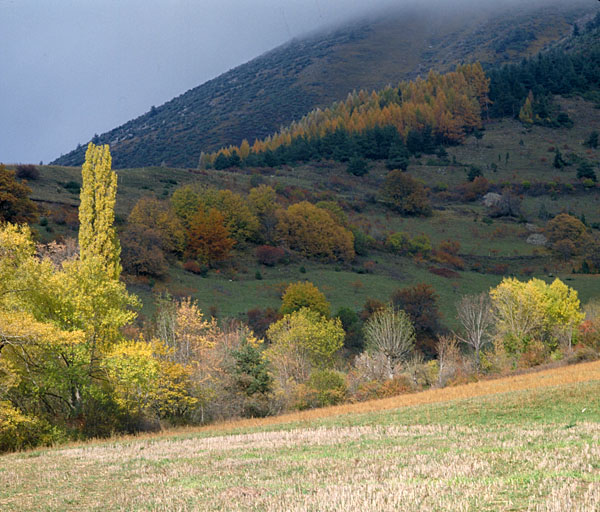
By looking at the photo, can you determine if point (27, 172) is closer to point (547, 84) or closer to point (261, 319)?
point (261, 319)

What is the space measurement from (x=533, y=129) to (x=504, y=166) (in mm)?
27356

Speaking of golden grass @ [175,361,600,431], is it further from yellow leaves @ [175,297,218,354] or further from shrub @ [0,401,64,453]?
yellow leaves @ [175,297,218,354]

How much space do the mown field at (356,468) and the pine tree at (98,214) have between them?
18.1 meters

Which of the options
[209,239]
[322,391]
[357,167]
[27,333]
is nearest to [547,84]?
[357,167]

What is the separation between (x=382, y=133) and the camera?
173500mm

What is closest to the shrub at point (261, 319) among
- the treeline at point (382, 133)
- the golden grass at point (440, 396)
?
the golden grass at point (440, 396)

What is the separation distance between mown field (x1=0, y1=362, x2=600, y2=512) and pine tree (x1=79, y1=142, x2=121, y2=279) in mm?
18115

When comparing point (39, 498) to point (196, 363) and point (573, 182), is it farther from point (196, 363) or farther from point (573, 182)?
point (573, 182)

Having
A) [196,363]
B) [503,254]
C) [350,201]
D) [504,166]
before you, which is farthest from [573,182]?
[196,363]

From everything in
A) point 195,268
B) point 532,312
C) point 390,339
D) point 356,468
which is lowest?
point 532,312

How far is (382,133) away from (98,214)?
14676 centimetres

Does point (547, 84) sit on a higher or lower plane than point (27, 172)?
higher

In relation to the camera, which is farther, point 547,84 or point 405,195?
point 547,84

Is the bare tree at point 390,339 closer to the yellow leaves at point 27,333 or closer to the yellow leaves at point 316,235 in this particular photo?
the yellow leaves at point 27,333
